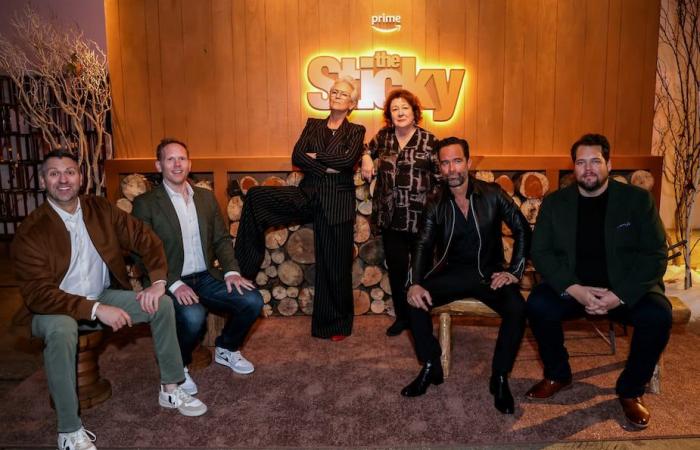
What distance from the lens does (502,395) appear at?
2535mm

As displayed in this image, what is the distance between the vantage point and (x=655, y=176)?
397cm

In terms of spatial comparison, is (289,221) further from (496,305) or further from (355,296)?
(496,305)

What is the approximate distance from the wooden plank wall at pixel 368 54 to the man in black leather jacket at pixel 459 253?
116 centimetres

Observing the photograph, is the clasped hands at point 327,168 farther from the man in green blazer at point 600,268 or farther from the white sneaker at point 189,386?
the white sneaker at point 189,386

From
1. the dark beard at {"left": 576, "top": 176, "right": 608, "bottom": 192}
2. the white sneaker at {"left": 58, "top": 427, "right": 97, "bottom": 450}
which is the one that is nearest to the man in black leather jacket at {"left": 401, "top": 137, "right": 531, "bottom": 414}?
the dark beard at {"left": 576, "top": 176, "right": 608, "bottom": 192}

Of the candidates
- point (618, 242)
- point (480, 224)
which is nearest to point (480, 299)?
point (480, 224)

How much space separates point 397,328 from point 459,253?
862 mm

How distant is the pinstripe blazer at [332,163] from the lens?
333 centimetres

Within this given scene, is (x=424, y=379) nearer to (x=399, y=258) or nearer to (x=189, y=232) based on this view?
(x=399, y=258)

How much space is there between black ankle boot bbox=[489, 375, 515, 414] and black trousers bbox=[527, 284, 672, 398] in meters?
0.26

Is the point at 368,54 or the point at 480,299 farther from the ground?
the point at 368,54

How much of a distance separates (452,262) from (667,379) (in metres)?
1.25

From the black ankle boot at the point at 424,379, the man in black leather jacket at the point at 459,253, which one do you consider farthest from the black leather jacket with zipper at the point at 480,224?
the black ankle boot at the point at 424,379

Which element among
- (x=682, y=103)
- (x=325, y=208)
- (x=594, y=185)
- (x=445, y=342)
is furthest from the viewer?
(x=682, y=103)
